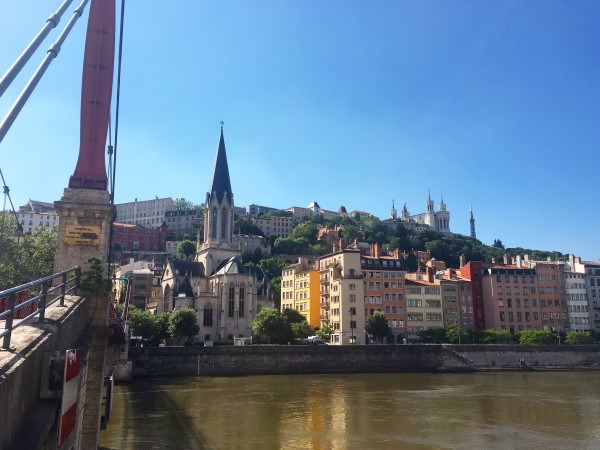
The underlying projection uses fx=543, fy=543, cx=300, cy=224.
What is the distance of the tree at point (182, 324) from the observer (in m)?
A: 73.5

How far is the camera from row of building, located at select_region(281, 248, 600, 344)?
276ft

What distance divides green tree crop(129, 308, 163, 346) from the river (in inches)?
555

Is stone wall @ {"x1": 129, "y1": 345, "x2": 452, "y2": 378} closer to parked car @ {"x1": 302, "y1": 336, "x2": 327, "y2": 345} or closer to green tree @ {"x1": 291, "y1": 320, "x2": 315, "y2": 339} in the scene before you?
green tree @ {"x1": 291, "y1": 320, "x2": 315, "y2": 339}

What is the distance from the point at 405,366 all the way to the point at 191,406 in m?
38.2

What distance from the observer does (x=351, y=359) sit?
6725cm

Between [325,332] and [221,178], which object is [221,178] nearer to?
[221,178]

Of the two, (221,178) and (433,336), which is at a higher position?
(221,178)

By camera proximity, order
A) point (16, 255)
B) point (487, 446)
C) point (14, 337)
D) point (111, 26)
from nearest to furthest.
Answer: point (14, 337) → point (111, 26) → point (487, 446) → point (16, 255)

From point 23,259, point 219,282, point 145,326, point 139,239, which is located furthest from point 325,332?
point 139,239

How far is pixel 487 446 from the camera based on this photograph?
2591 centimetres

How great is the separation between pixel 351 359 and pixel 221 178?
4484cm

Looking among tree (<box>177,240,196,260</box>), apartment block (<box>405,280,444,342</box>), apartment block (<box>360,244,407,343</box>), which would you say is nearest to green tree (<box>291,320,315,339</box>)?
apartment block (<box>360,244,407,343</box>)

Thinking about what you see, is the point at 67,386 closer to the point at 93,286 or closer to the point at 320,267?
the point at 93,286

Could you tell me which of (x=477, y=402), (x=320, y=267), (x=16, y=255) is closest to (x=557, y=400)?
(x=477, y=402)
